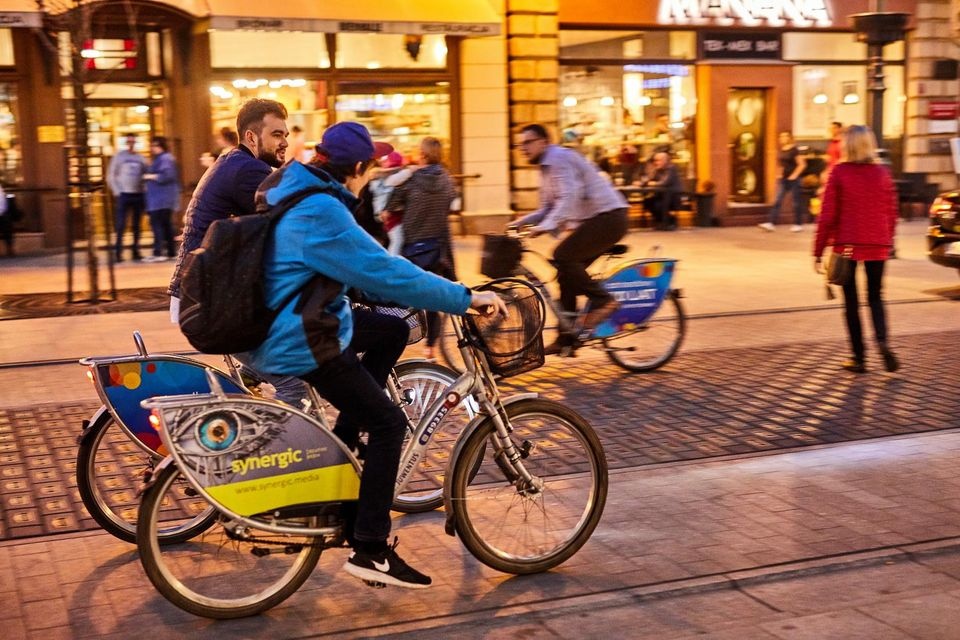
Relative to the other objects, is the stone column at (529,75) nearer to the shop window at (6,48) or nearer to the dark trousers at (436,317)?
the shop window at (6,48)

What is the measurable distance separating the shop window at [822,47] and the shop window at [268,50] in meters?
8.52

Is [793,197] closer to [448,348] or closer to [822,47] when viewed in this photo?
[822,47]

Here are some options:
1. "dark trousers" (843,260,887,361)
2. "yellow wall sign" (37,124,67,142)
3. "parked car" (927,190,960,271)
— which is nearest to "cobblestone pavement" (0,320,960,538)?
"dark trousers" (843,260,887,361)

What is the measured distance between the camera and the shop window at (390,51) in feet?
63.6

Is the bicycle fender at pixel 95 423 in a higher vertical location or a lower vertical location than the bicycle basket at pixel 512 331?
lower

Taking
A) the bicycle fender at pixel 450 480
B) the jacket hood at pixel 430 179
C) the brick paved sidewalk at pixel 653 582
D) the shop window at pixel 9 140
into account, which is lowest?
the brick paved sidewalk at pixel 653 582

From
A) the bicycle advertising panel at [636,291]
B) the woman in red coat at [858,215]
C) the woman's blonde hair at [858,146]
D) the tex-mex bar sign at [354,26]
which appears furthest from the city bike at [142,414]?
the tex-mex bar sign at [354,26]

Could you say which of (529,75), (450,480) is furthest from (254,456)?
(529,75)

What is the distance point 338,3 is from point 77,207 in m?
4.78

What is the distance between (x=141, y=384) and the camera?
16.1 ft

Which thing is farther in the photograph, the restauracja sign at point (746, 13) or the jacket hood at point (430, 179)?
the restauracja sign at point (746, 13)

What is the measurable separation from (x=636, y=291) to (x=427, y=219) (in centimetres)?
158

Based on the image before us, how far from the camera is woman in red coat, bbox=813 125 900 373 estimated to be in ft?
28.4

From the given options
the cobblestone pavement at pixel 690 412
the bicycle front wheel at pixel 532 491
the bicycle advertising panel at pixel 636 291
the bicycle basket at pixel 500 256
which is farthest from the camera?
the bicycle advertising panel at pixel 636 291
